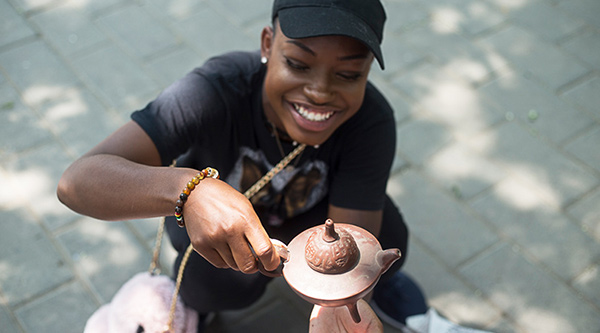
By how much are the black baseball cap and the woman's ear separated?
0.55ft

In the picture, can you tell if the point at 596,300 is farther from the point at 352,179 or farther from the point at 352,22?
the point at 352,22

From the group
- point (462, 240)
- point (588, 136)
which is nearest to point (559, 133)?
point (588, 136)

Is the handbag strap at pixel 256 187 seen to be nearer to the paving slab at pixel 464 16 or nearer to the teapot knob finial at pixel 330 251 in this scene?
the teapot knob finial at pixel 330 251

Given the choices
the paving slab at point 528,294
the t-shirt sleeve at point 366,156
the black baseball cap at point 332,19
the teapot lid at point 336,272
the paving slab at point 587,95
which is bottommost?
the paving slab at point 528,294

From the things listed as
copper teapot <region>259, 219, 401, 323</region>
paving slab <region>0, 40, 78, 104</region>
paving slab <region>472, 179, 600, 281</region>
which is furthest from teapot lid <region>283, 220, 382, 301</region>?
paving slab <region>0, 40, 78, 104</region>

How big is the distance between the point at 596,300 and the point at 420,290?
845 mm

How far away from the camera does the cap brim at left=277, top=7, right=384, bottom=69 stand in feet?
6.39

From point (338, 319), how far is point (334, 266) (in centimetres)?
42

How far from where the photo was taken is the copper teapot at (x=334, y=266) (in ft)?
5.00

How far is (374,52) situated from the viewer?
2004mm

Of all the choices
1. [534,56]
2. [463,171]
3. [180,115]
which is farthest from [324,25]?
[534,56]

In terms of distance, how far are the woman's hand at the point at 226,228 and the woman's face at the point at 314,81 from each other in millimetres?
548

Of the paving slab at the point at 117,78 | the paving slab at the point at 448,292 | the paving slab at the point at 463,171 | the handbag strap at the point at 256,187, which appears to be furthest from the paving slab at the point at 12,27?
the paving slab at the point at 448,292

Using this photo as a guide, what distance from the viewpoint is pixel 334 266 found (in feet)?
5.03
